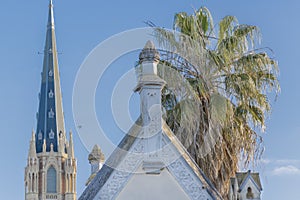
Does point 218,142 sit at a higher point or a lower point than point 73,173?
lower

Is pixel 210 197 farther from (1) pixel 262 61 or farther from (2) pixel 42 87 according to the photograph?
(2) pixel 42 87

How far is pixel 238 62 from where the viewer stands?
18922 mm

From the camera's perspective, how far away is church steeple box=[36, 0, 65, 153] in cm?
9938

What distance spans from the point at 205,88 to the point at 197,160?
81.5 inches

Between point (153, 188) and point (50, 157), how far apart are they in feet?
286

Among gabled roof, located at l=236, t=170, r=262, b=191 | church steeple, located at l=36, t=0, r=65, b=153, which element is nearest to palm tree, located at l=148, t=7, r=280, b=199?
gabled roof, located at l=236, t=170, r=262, b=191

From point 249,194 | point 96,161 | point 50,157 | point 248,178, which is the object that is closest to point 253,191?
point 249,194

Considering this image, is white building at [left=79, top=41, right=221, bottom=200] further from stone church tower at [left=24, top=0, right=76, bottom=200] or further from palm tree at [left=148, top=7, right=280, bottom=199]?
stone church tower at [left=24, top=0, right=76, bottom=200]

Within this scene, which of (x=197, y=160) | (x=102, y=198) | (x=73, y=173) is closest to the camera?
(x=102, y=198)

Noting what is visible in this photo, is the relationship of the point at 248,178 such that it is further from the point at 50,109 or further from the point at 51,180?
the point at 51,180

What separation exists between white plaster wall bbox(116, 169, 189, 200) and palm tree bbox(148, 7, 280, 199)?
3.64 m


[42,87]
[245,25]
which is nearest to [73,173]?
[42,87]

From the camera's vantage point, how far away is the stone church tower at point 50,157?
9862cm

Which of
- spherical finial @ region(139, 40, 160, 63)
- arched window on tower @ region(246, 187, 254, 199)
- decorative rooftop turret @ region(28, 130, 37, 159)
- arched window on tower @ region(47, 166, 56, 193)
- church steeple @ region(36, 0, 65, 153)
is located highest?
church steeple @ region(36, 0, 65, 153)
